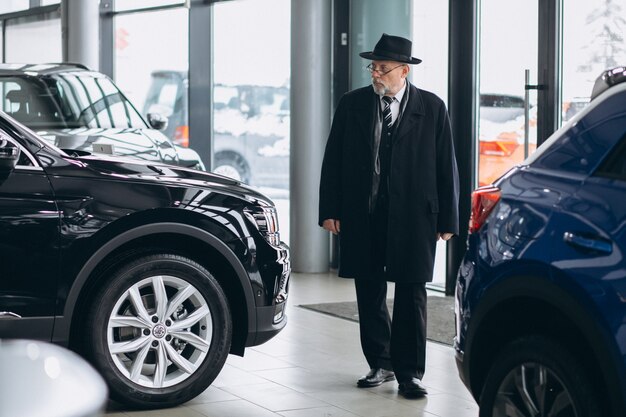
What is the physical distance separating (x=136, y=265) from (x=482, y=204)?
6.48 ft

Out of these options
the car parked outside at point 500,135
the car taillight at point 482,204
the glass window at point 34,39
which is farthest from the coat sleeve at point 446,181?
the glass window at point 34,39

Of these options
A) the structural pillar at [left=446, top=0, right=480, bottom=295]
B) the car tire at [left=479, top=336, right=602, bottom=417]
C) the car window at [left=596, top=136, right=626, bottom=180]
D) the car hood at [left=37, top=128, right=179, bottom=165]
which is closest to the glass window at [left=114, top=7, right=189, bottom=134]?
the car hood at [left=37, top=128, right=179, bottom=165]

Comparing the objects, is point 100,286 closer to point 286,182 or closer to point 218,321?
point 218,321

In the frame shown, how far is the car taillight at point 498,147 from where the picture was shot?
31.2ft

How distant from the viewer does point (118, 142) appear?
9.79m

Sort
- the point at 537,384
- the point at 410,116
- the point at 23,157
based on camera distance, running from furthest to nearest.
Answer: the point at 410,116 → the point at 23,157 → the point at 537,384

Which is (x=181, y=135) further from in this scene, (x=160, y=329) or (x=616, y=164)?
(x=616, y=164)

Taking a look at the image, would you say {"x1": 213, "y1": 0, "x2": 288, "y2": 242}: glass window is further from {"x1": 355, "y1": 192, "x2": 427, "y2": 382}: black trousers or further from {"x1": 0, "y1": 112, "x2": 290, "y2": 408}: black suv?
{"x1": 0, "y1": 112, "x2": 290, "y2": 408}: black suv

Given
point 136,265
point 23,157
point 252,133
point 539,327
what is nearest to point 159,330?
point 136,265


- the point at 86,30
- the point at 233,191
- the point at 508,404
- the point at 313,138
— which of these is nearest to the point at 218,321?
the point at 233,191

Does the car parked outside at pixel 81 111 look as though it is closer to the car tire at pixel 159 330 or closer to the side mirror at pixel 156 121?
the side mirror at pixel 156 121

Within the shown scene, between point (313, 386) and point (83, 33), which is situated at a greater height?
point (83, 33)

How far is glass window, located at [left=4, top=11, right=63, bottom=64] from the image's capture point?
1806 cm

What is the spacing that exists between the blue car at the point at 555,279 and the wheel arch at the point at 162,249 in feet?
5.77
